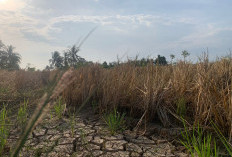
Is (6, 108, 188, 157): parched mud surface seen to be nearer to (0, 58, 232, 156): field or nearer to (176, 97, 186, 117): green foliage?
(0, 58, 232, 156): field

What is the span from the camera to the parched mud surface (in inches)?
71.6

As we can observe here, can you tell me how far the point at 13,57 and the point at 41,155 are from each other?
148 ft

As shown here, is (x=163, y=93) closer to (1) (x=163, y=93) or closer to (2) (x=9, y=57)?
(1) (x=163, y=93)

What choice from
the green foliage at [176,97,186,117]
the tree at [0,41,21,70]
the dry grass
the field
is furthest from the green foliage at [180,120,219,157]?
the tree at [0,41,21,70]

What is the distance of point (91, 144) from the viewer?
198cm

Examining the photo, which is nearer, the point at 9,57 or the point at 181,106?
the point at 181,106

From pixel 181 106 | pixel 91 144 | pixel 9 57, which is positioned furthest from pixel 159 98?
pixel 9 57

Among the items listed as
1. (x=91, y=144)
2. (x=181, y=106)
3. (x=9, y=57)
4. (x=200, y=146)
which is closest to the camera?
(x=200, y=146)

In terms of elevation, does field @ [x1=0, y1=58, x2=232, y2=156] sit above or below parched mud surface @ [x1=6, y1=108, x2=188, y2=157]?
above

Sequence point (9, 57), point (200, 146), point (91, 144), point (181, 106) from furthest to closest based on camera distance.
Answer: point (9, 57)
point (181, 106)
point (91, 144)
point (200, 146)

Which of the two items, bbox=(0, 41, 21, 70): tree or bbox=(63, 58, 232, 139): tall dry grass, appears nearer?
bbox=(63, 58, 232, 139): tall dry grass

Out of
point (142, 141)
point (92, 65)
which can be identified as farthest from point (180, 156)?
point (92, 65)

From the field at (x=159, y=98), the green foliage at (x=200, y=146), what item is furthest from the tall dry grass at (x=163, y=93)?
the green foliage at (x=200, y=146)

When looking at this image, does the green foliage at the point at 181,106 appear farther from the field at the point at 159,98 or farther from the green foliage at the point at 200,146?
the green foliage at the point at 200,146
